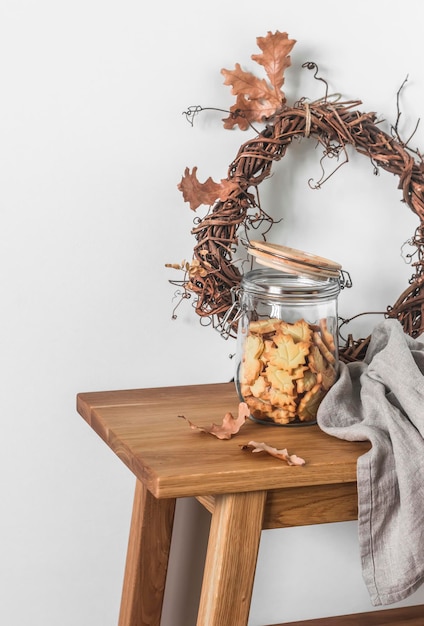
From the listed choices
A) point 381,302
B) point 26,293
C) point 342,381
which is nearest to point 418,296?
point 381,302

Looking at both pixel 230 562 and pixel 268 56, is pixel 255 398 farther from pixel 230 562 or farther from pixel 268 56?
pixel 268 56

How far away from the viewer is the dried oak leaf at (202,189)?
48.9 inches

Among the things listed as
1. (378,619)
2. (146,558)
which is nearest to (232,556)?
(146,558)

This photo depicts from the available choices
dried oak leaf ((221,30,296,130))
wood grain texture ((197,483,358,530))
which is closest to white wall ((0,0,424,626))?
dried oak leaf ((221,30,296,130))

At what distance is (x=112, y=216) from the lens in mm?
1280

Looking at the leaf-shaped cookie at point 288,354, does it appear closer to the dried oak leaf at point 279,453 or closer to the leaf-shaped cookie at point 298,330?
the leaf-shaped cookie at point 298,330

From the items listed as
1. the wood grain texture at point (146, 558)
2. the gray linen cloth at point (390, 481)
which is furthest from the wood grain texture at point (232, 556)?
the wood grain texture at point (146, 558)

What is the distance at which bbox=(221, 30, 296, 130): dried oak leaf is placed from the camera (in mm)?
1290

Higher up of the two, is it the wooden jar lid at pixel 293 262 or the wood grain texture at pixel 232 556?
the wooden jar lid at pixel 293 262

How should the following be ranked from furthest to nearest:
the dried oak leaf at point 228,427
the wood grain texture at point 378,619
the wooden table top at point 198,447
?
1. the wood grain texture at point 378,619
2. the dried oak leaf at point 228,427
3. the wooden table top at point 198,447

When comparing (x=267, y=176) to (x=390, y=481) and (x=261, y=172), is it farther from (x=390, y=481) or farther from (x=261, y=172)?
(x=390, y=481)

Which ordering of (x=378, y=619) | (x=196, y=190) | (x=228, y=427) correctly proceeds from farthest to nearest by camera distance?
(x=378, y=619) → (x=196, y=190) → (x=228, y=427)

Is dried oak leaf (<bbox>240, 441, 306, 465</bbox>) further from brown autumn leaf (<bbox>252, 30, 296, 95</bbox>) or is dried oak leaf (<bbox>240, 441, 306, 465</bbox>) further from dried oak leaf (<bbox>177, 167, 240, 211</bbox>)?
brown autumn leaf (<bbox>252, 30, 296, 95</bbox>)

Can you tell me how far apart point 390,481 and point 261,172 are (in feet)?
1.71
